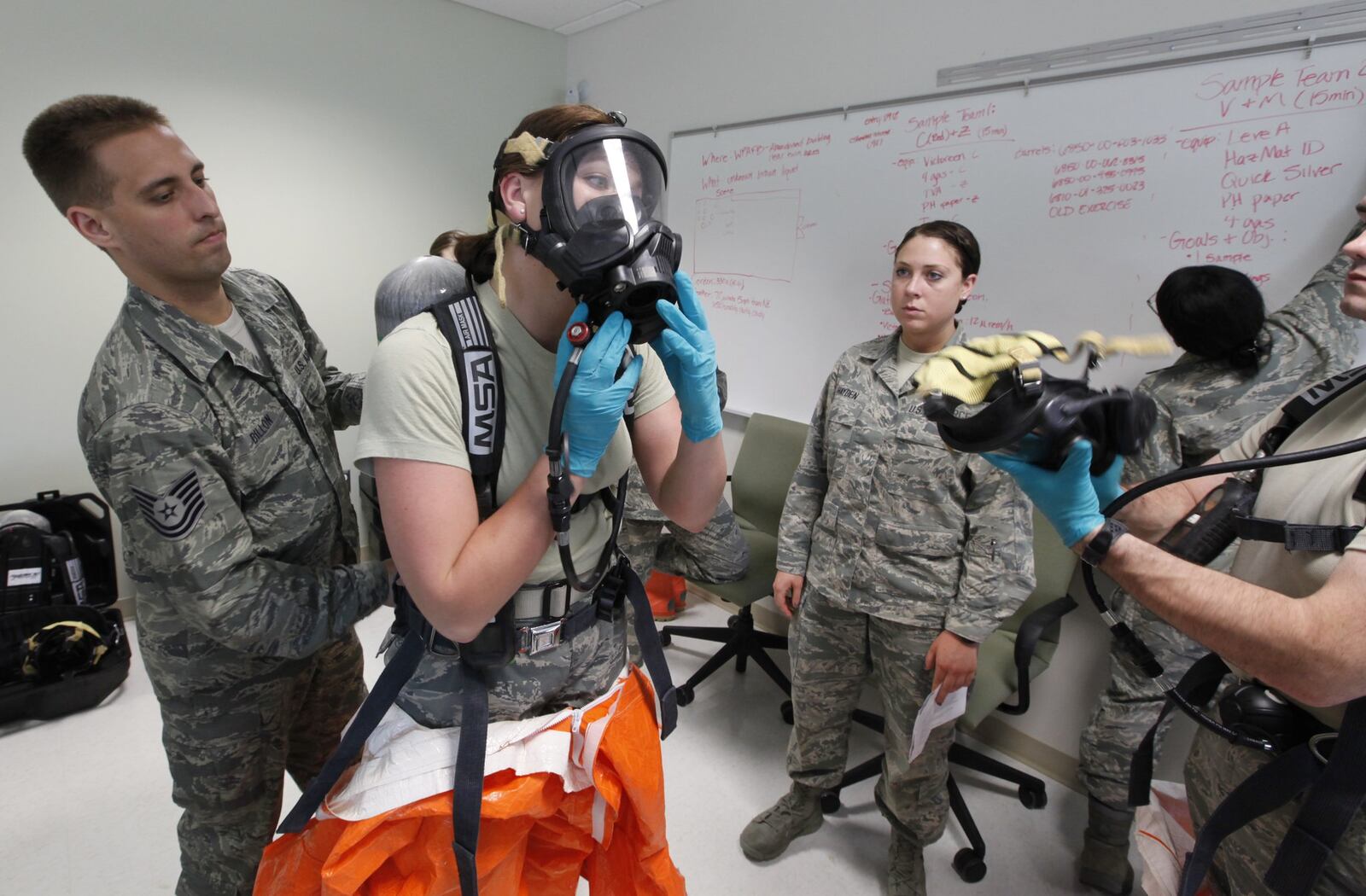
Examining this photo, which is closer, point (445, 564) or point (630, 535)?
point (445, 564)

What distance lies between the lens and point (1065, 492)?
2.94 feet

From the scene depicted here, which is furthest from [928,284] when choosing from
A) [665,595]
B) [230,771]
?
[665,595]

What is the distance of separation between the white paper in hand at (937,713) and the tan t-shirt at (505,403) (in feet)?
3.41

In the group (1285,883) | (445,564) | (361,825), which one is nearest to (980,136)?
(1285,883)

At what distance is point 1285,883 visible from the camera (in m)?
0.88

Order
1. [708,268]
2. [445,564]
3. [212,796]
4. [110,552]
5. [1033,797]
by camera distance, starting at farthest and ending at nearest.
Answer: [708,268]
[110,552]
[1033,797]
[212,796]
[445,564]

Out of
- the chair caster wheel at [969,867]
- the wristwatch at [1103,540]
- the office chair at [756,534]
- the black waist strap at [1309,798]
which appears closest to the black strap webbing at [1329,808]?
the black waist strap at [1309,798]

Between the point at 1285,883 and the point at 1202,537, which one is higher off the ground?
the point at 1202,537

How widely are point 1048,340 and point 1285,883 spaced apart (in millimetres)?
775

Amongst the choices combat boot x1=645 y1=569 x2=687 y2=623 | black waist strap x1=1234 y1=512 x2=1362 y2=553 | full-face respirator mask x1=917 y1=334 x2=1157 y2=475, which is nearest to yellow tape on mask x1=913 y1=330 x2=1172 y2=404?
full-face respirator mask x1=917 y1=334 x2=1157 y2=475

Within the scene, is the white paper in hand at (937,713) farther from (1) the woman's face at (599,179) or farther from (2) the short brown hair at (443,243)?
(2) the short brown hair at (443,243)

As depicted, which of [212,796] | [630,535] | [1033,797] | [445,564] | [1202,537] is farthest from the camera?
[630,535]

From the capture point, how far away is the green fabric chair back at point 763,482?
266cm

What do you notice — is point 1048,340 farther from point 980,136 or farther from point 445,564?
point 980,136
